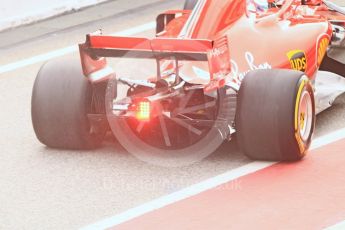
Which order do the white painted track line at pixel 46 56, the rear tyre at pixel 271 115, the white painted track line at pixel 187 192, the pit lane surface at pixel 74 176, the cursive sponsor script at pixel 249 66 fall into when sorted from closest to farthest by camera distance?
the white painted track line at pixel 187 192 < the pit lane surface at pixel 74 176 < the rear tyre at pixel 271 115 < the cursive sponsor script at pixel 249 66 < the white painted track line at pixel 46 56

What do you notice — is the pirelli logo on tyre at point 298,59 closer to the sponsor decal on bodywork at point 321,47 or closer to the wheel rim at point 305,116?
the sponsor decal on bodywork at point 321,47

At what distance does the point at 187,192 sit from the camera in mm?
7105

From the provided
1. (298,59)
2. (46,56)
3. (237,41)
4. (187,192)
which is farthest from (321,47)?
(46,56)

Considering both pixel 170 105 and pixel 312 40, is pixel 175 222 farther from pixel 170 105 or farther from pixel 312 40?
pixel 312 40

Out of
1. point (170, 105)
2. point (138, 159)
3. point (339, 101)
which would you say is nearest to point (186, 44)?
point (170, 105)

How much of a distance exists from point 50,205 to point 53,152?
1.07 meters

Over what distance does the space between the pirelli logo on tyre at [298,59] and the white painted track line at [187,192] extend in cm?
57

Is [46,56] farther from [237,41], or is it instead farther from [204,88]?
[204,88]

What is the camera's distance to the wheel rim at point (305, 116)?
24.7 ft

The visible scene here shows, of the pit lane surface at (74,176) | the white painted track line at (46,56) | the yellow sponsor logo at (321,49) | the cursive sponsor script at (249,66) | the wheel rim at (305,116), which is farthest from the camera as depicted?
the white painted track line at (46,56)

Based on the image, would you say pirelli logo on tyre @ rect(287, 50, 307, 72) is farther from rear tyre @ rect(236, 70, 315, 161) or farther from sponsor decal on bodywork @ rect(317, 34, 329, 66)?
rear tyre @ rect(236, 70, 315, 161)

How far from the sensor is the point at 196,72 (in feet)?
25.1

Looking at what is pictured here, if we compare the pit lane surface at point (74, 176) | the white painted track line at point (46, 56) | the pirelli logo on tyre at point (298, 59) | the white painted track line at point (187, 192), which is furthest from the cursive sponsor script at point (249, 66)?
the white painted track line at point (46, 56)

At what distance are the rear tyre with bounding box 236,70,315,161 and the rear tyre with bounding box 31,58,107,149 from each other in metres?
1.18
